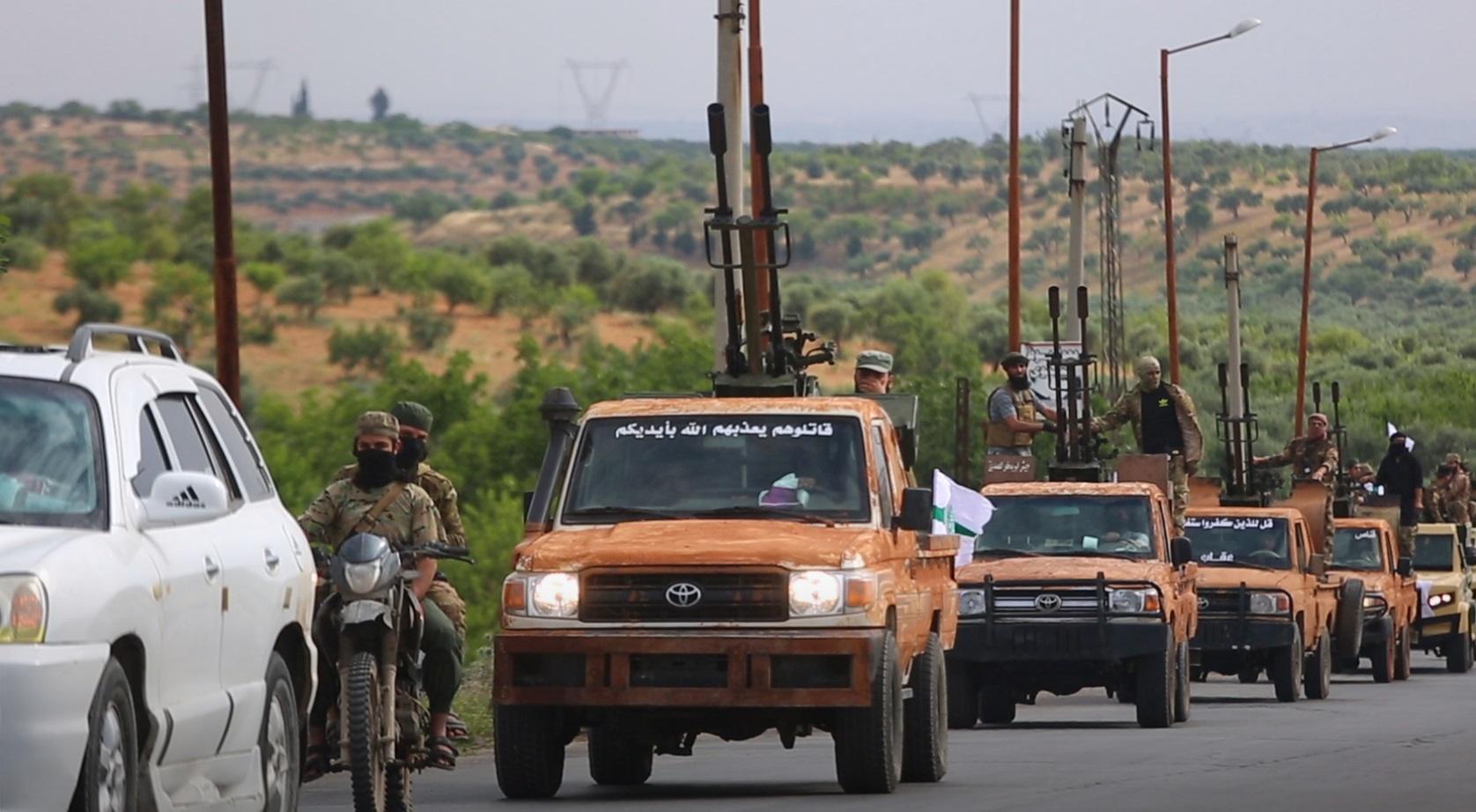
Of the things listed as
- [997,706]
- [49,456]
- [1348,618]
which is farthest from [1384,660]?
[49,456]

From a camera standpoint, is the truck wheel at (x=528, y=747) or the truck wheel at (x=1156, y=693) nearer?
the truck wheel at (x=528, y=747)

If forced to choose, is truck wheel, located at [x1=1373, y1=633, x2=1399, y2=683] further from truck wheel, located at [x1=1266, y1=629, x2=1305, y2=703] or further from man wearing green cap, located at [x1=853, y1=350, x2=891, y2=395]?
man wearing green cap, located at [x1=853, y1=350, x2=891, y2=395]

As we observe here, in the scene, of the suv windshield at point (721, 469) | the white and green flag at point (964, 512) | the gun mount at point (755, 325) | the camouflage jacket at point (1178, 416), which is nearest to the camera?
the suv windshield at point (721, 469)

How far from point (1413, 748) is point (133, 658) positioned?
458 inches

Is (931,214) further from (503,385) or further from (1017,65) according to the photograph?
(1017,65)

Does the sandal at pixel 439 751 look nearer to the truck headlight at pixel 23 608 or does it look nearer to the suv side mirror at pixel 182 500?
the suv side mirror at pixel 182 500

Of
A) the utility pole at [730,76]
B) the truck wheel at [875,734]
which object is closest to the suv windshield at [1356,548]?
the utility pole at [730,76]

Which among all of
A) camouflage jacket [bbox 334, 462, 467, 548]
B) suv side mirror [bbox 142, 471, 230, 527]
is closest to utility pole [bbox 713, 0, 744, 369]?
camouflage jacket [bbox 334, 462, 467, 548]

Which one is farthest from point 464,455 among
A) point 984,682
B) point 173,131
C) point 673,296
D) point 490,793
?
point 173,131

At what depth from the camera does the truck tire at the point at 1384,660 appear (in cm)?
3338

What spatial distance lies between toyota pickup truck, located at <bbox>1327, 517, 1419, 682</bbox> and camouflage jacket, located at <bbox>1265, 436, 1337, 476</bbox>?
1.04 metres

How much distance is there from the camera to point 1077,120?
1710 inches

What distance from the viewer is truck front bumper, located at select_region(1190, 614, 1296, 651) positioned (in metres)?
26.5

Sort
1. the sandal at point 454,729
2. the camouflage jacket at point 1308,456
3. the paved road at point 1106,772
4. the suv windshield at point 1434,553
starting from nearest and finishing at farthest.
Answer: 1. the sandal at point 454,729
2. the paved road at point 1106,772
3. the camouflage jacket at point 1308,456
4. the suv windshield at point 1434,553
